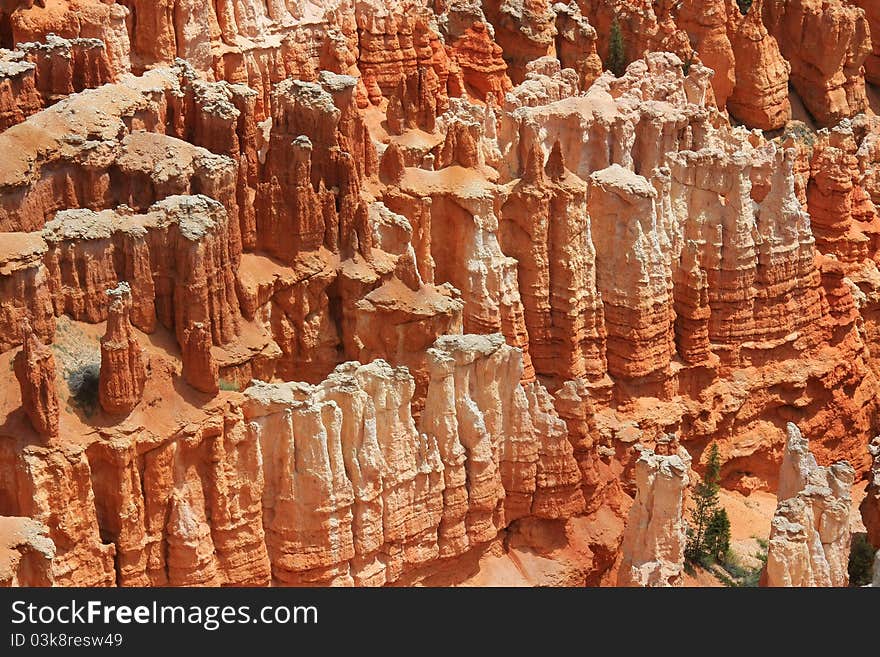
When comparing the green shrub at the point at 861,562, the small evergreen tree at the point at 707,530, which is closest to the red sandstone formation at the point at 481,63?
the small evergreen tree at the point at 707,530

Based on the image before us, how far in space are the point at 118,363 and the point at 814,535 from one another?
45.0 feet

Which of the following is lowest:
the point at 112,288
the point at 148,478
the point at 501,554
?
the point at 501,554

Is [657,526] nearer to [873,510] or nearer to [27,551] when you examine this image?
[873,510]

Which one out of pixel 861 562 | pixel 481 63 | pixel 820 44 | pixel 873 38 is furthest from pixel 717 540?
pixel 873 38

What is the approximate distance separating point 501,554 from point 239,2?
1873 cm

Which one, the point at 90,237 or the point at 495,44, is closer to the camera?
the point at 90,237

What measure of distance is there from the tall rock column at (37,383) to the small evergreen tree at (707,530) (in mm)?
17897

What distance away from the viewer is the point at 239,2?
55219 mm

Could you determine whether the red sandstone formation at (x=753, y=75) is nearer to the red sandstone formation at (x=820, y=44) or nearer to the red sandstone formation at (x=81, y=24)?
the red sandstone formation at (x=820, y=44)

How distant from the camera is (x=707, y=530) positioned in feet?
161

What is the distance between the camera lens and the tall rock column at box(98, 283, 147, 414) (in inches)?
1427

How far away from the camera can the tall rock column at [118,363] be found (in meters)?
36.2
